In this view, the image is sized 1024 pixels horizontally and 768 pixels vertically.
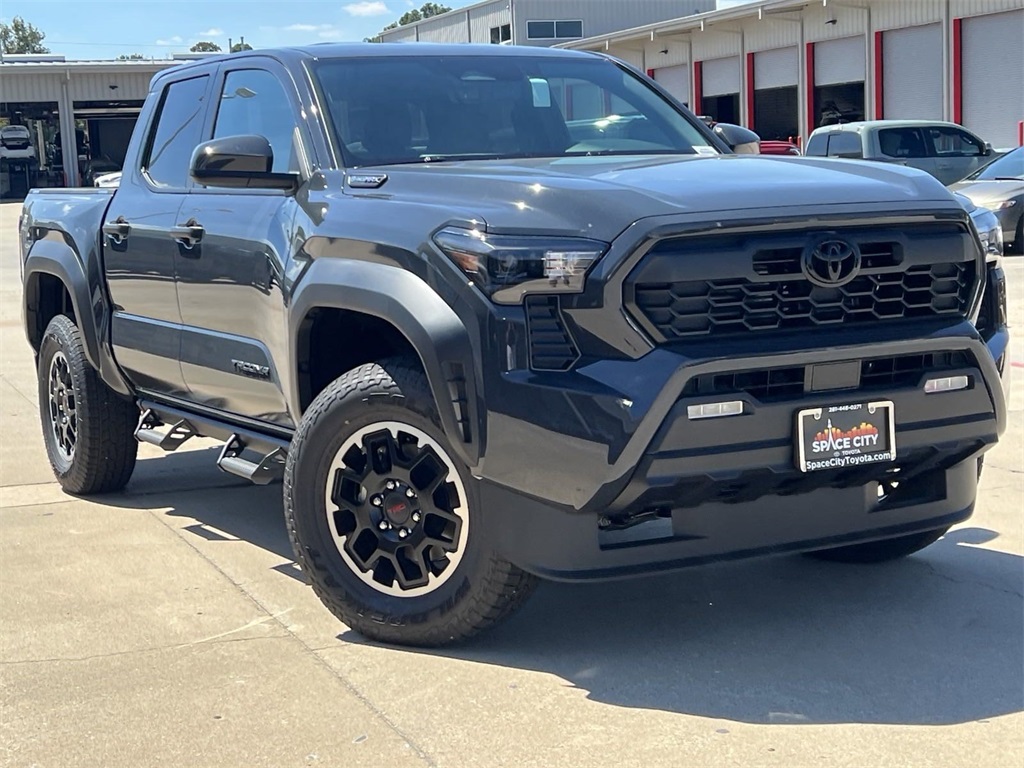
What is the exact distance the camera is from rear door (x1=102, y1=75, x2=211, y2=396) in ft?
19.2

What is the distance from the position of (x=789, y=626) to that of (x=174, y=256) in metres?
2.76

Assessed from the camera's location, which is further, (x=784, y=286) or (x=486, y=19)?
(x=486, y=19)

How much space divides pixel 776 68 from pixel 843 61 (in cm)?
329

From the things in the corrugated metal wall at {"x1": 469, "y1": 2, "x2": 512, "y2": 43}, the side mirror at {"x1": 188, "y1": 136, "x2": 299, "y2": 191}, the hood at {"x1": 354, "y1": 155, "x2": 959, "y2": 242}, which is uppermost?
the corrugated metal wall at {"x1": 469, "y1": 2, "x2": 512, "y2": 43}

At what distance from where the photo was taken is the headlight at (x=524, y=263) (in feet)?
12.8

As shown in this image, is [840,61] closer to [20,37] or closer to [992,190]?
→ [992,190]

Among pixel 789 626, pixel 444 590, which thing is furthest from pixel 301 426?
pixel 789 626

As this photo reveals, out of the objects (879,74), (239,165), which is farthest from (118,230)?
(879,74)

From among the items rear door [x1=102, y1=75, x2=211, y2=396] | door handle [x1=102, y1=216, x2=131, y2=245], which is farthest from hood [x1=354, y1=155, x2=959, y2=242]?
door handle [x1=102, y1=216, x2=131, y2=245]

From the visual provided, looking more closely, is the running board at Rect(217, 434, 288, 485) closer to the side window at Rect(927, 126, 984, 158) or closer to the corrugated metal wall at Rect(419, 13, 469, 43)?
the side window at Rect(927, 126, 984, 158)

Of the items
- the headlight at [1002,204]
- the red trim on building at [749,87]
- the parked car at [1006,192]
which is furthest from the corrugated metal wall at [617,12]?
the headlight at [1002,204]

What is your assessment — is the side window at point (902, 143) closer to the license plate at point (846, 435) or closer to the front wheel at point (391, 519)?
the license plate at point (846, 435)

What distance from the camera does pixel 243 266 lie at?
5.20 m

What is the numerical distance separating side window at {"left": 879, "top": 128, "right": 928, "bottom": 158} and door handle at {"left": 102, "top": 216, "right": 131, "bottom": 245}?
52.2ft
